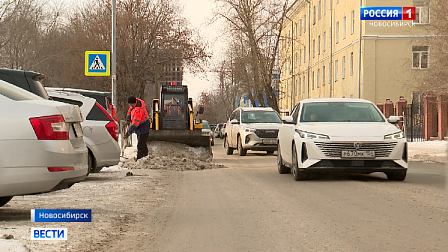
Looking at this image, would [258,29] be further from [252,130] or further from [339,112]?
[339,112]

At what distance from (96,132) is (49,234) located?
6537 mm

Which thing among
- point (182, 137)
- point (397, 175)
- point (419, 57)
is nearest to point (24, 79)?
point (397, 175)

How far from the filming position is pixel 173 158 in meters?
18.4

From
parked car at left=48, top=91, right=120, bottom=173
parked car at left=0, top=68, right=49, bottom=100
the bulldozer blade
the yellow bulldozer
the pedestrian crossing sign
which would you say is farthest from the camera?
the yellow bulldozer

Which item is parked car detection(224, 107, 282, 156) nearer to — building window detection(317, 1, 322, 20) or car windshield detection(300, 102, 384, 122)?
car windshield detection(300, 102, 384, 122)

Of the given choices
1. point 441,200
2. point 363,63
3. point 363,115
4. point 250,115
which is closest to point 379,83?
point 363,63

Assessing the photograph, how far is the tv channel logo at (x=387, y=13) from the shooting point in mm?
45875

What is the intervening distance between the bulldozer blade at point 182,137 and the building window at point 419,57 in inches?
1158

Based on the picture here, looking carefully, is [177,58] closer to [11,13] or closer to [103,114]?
[11,13]

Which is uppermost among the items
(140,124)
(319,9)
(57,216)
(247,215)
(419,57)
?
(319,9)

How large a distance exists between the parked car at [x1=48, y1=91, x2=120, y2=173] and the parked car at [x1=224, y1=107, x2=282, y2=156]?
1159cm

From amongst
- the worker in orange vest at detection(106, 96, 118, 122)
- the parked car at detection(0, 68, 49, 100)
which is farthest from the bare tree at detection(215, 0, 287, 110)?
the parked car at detection(0, 68, 49, 100)

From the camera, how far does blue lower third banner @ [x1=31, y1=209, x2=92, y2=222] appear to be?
7439 millimetres

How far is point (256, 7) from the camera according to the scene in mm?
50844
